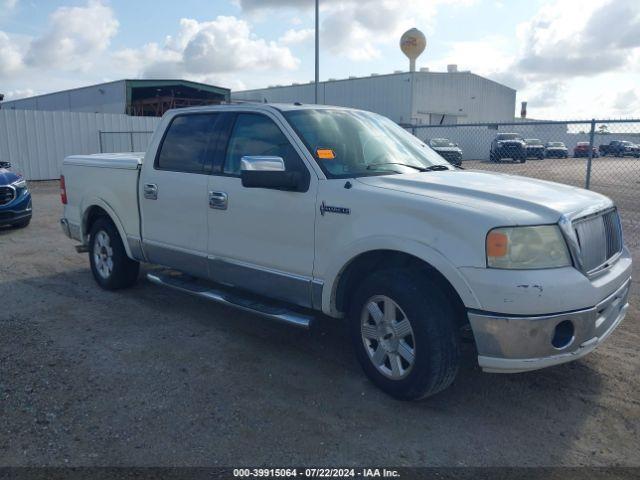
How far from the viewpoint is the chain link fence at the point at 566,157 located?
962 centimetres

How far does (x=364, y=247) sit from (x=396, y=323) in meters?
0.54

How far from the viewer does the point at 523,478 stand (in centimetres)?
297

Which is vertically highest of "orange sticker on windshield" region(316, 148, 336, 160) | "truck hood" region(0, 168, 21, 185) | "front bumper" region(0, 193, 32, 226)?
"orange sticker on windshield" region(316, 148, 336, 160)

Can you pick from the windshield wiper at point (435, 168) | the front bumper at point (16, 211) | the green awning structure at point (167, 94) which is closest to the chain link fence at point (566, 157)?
the windshield wiper at point (435, 168)

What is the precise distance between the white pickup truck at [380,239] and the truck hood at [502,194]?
0.06 feet

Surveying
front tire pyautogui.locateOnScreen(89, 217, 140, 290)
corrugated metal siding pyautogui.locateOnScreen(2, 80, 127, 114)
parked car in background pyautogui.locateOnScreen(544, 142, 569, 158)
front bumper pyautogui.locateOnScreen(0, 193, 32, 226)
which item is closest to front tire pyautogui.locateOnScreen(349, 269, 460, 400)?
front tire pyautogui.locateOnScreen(89, 217, 140, 290)

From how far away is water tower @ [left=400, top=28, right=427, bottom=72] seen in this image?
43.8 meters

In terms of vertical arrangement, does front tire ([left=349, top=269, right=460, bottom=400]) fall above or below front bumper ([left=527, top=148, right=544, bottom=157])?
below

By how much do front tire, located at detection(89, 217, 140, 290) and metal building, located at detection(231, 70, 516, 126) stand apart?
31.4 metres

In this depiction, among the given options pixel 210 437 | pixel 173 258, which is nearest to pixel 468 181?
pixel 210 437

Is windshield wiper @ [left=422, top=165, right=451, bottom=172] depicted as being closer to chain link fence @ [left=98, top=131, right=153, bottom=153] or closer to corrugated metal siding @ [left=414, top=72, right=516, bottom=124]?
chain link fence @ [left=98, top=131, right=153, bottom=153]

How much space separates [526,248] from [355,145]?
5.73 feet

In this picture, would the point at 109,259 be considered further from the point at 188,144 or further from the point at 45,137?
the point at 45,137

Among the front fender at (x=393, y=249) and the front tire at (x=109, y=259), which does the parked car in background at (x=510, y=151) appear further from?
the front fender at (x=393, y=249)
